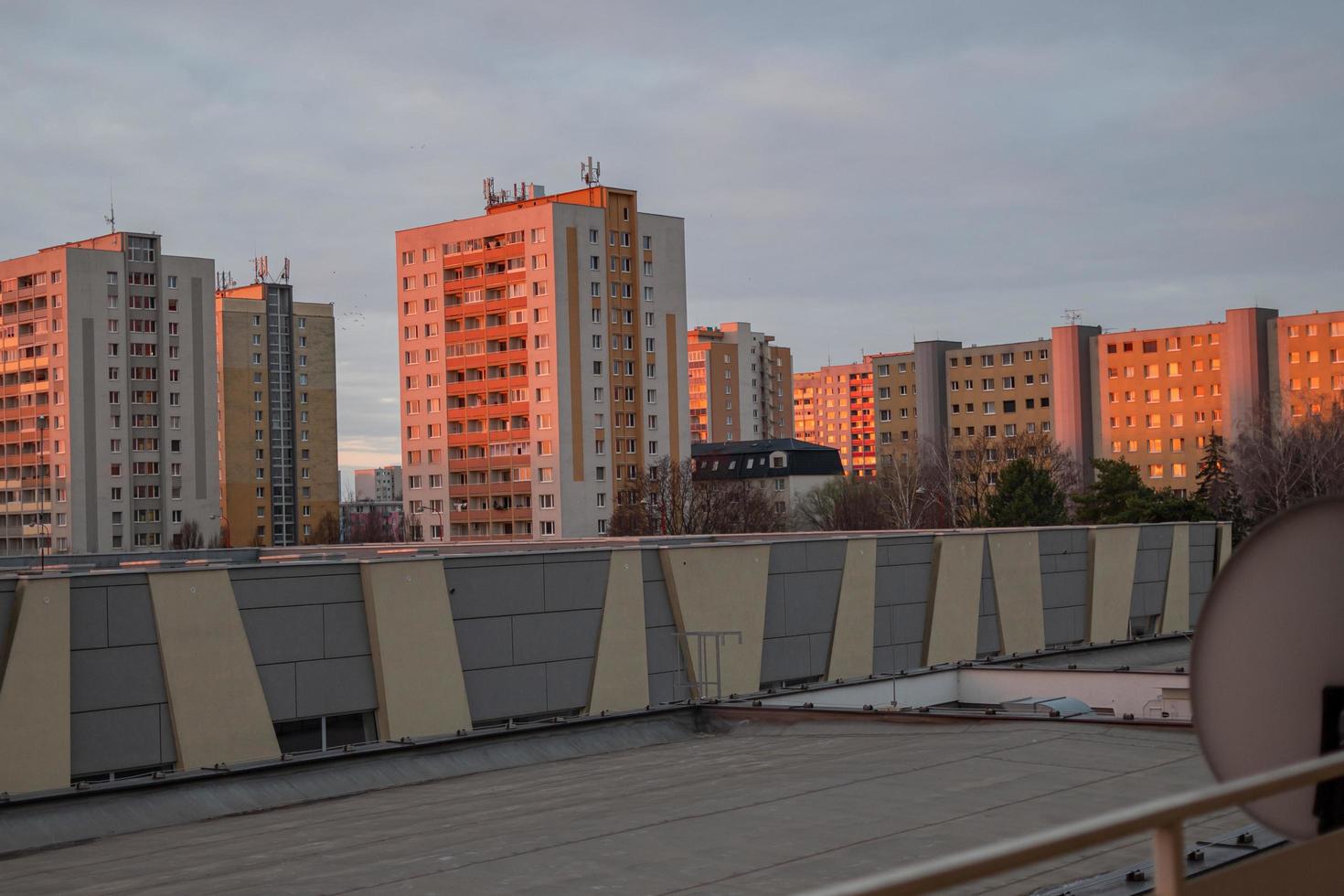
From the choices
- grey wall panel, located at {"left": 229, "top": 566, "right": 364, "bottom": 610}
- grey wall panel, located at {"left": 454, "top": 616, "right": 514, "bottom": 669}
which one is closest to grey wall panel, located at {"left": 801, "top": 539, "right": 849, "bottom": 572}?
grey wall panel, located at {"left": 454, "top": 616, "right": 514, "bottom": 669}

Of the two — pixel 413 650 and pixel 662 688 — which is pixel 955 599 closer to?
pixel 662 688

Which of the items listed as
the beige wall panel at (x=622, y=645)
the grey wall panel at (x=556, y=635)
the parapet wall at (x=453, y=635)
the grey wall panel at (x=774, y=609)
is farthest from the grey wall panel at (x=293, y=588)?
the grey wall panel at (x=774, y=609)

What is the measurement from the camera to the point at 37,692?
16.1 m

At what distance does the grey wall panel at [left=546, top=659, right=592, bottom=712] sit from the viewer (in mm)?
21891

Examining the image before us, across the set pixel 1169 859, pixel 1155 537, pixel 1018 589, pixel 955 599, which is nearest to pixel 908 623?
pixel 955 599

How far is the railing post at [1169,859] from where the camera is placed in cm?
332

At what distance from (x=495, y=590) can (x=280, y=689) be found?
3818mm

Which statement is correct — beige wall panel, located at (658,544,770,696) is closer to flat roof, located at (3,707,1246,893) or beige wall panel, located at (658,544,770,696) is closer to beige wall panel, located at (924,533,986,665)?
beige wall panel, located at (924,533,986,665)

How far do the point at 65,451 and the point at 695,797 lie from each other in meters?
106

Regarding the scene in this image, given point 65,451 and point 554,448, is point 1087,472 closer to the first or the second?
point 554,448

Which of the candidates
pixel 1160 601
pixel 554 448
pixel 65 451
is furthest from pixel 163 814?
pixel 65 451

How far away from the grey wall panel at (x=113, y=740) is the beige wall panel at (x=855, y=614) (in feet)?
47.2

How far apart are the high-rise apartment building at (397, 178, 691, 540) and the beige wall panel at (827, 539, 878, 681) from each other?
6764cm

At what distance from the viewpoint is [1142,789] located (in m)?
11.2
